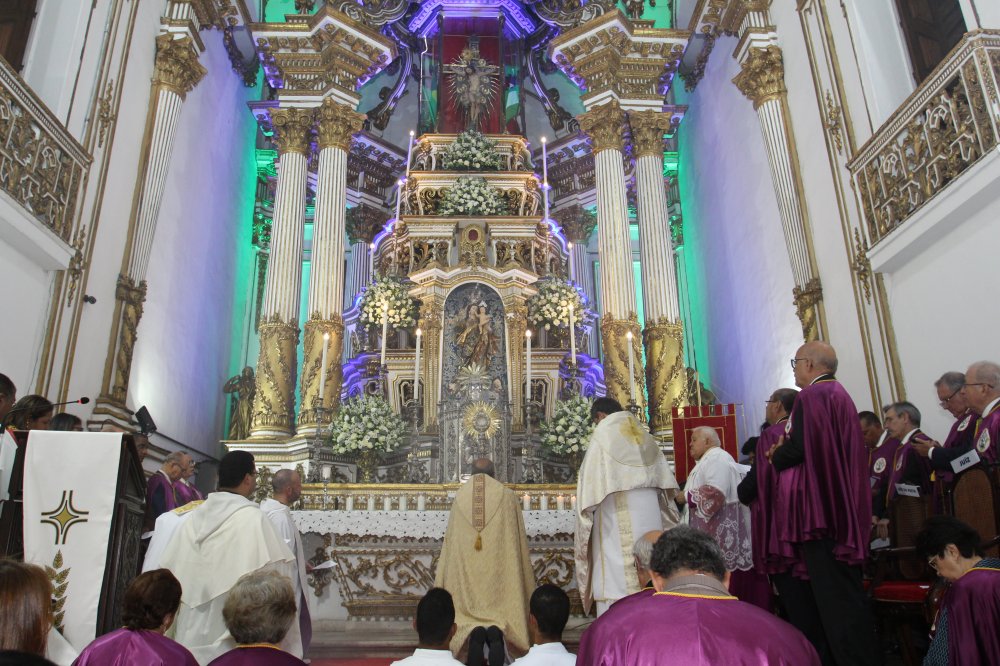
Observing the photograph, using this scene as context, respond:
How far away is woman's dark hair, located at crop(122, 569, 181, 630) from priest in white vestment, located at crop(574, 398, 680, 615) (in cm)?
270

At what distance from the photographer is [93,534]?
380 cm

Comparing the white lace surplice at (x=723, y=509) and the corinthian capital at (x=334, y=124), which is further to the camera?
the corinthian capital at (x=334, y=124)

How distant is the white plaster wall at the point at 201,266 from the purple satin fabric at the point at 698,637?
751 centimetres

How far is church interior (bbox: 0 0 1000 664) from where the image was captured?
6473 mm

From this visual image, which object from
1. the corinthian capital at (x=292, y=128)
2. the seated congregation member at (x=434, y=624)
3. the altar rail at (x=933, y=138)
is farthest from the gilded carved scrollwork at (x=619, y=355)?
the seated congregation member at (x=434, y=624)

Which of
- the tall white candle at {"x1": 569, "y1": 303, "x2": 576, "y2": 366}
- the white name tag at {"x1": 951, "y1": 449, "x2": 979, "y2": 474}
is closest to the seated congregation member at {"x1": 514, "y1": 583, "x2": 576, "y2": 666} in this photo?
the white name tag at {"x1": 951, "y1": 449, "x2": 979, "y2": 474}

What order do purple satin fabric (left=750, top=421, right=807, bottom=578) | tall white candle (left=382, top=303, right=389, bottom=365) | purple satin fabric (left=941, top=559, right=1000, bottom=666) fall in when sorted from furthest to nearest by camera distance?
tall white candle (left=382, top=303, right=389, bottom=365) → purple satin fabric (left=750, top=421, right=807, bottom=578) → purple satin fabric (left=941, top=559, right=1000, bottom=666)

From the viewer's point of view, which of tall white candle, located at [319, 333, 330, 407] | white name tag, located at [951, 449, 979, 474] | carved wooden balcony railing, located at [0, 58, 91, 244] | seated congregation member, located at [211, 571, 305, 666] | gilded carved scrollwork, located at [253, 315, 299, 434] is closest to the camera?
seated congregation member, located at [211, 571, 305, 666]

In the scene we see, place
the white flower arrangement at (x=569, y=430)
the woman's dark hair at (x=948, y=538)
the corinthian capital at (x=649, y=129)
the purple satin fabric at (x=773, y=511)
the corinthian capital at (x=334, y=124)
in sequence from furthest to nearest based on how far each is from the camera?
the corinthian capital at (x=649, y=129) → the corinthian capital at (x=334, y=124) → the white flower arrangement at (x=569, y=430) → the purple satin fabric at (x=773, y=511) → the woman's dark hair at (x=948, y=538)

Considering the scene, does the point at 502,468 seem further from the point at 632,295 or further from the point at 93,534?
the point at 93,534

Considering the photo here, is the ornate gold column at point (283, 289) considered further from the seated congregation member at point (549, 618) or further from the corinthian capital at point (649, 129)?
the seated congregation member at point (549, 618)

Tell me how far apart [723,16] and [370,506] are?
772 centimetres

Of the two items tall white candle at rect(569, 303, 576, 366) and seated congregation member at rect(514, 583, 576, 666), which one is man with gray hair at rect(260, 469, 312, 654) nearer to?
seated congregation member at rect(514, 583, 576, 666)

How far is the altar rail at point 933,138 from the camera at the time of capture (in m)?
5.71
